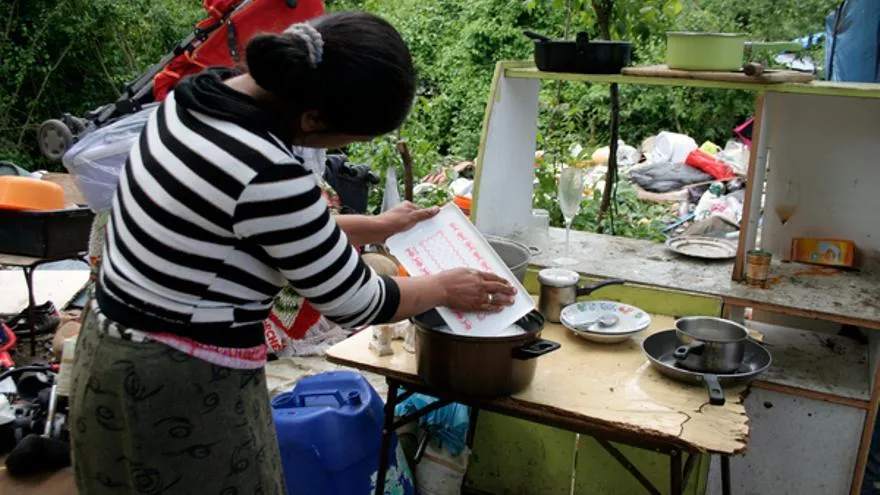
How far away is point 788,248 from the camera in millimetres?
2758

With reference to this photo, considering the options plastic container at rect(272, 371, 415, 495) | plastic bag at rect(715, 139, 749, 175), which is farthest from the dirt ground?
plastic bag at rect(715, 139, 749, 175)

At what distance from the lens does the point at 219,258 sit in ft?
4.50

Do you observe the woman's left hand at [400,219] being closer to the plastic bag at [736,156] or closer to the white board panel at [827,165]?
the white board panel at [827,165]

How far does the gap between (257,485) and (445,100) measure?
7.29m

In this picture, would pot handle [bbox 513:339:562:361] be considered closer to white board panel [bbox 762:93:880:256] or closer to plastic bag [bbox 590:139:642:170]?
white board panel [bbox 762:93:880:256]

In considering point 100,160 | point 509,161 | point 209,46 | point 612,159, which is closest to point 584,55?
point 509,161

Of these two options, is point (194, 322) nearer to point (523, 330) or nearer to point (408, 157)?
point (523, 330)

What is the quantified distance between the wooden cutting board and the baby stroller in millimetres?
2001

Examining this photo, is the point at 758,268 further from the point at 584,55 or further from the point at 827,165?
the point at 584,55

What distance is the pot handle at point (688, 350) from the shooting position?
78.7 inches

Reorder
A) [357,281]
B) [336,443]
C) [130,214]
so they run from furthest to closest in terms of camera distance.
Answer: [336,443] < [357,281] < [130,214]

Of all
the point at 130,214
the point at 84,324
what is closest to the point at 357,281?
the point at 130,214

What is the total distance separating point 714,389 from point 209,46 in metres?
3.16

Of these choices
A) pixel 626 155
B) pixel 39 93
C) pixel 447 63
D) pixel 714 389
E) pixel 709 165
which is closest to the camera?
pixel 714 389
